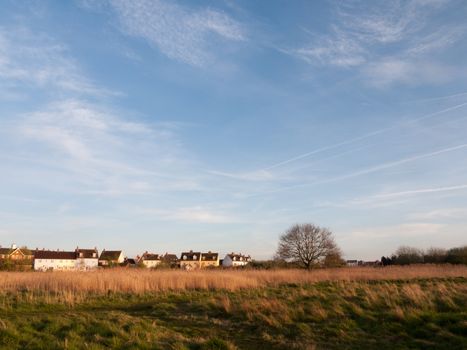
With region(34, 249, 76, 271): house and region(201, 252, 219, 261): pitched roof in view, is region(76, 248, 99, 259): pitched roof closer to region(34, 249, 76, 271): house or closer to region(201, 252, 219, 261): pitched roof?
region(34, 249, 76, 271): house

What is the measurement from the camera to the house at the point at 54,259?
10088cm

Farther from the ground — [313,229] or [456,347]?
[313,229]

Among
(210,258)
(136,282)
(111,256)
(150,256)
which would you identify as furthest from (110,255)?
(136,282)

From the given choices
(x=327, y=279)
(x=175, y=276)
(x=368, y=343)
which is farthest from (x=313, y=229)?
(x=368, y=343)

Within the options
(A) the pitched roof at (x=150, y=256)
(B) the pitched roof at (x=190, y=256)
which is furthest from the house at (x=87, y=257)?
(B) the pitched roof at (x=190, y=256)

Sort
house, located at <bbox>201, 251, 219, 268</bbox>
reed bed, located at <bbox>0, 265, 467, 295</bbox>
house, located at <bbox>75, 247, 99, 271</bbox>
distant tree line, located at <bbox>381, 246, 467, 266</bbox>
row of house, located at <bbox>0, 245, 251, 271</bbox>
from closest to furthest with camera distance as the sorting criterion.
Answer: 1. reed bed, located at <bbox>0, 265, 467, 295</bbox>
2. distant tree line, located at <bbox>381, 246, 467, 266</bbox>
3. row of house, located at <bbox>0, 245, 251, 271</bbox>
4. house, located at <bbox>75, 247, 99, 271</bbox>
5. house, located at <bbox>201, 251, 219, 268</bbox>

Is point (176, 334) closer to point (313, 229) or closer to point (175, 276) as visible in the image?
point (175, 276)

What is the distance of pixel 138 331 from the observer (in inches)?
411

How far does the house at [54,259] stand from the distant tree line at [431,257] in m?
76.8

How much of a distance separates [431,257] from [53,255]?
87169 millimetres

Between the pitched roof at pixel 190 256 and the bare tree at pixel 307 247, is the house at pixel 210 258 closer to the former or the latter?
the pitched roof at pixel 190 256

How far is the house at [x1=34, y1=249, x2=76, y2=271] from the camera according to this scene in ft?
331

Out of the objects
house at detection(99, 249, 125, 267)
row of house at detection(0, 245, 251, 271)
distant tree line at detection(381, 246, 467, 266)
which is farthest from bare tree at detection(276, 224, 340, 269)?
house at detection(99, 249, 125, 267)

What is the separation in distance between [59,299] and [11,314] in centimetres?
306
